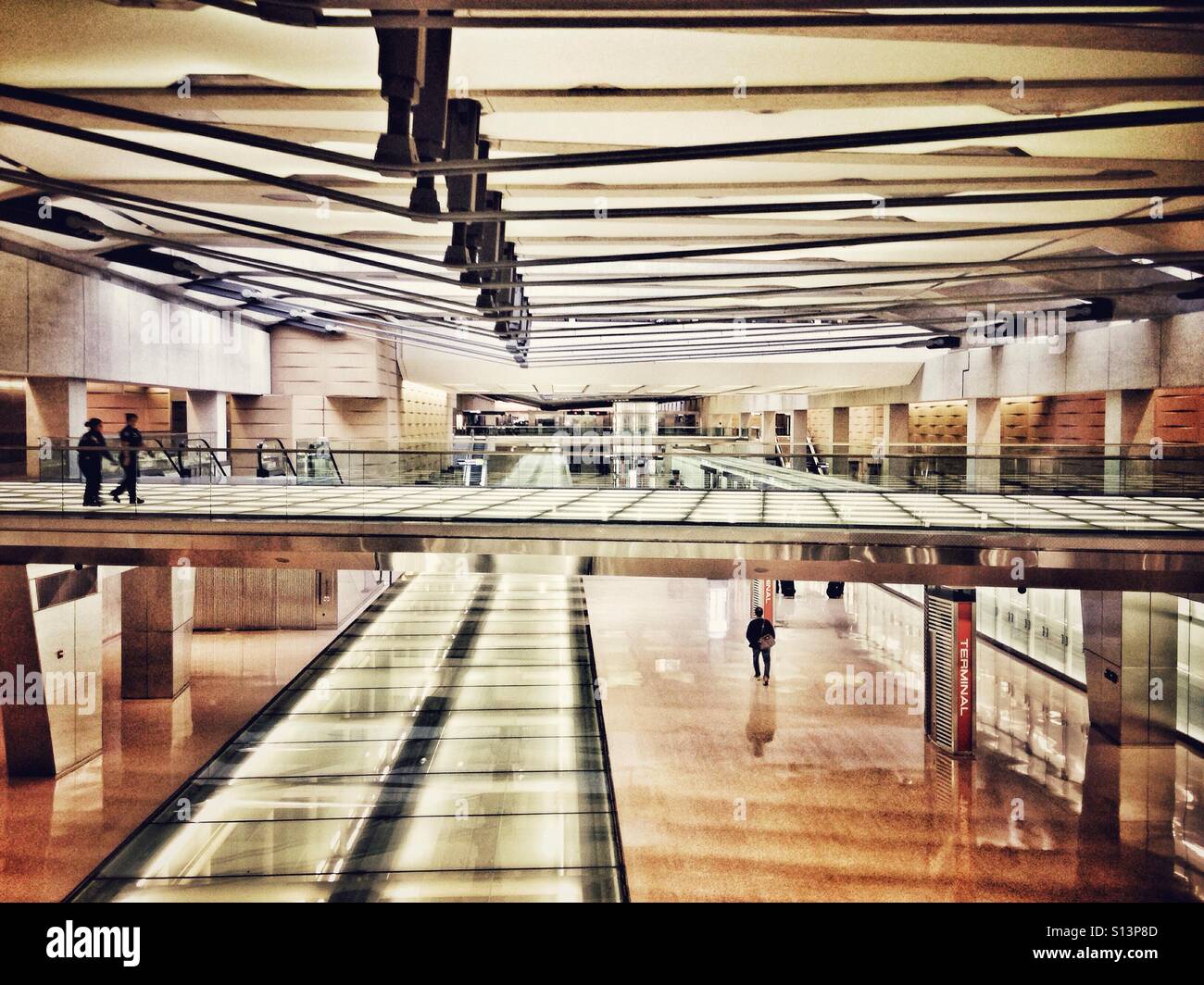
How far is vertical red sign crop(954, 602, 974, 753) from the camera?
13109 millimetres

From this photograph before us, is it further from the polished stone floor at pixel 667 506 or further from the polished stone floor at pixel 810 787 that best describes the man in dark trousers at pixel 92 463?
the polished stone floor at pixel 810 787

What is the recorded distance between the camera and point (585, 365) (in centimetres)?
3381

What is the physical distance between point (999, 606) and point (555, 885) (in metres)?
17.0

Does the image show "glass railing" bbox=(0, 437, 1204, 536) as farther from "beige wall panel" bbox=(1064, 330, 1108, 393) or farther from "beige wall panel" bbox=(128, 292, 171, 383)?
"beige wall panel" bbox=(1064, 330, 1108, 393)

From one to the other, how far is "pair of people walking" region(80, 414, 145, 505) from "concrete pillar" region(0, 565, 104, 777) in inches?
84.6

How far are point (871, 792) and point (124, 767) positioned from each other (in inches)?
452

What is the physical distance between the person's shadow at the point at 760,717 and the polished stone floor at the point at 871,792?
0.04 meters

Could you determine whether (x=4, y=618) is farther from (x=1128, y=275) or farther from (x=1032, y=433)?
(x=1032, y=433)

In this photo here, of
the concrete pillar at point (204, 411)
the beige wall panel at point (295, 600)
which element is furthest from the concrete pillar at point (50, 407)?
the beige wall panel at point (295, 600)

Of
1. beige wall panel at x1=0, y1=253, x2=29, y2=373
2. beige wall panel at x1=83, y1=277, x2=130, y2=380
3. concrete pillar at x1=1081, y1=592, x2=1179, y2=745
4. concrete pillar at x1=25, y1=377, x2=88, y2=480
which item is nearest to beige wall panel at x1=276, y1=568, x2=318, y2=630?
beige wall panel at x1=83, y1=277, x2=130, y2=380

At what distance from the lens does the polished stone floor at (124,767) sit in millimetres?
9906

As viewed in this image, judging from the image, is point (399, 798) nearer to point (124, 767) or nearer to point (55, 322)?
point (124, 767)
